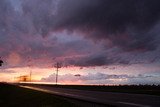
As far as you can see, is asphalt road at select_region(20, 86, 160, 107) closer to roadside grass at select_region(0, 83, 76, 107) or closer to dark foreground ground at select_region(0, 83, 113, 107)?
dark foreground ground at select_region(0, 83, 113, 107)

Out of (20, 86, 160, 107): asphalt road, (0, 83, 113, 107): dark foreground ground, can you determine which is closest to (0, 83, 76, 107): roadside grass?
(0, 83, 113, 107): dark foreground ground

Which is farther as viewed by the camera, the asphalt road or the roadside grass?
the roadside grass

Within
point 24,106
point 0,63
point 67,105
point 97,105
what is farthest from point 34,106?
point 0,63

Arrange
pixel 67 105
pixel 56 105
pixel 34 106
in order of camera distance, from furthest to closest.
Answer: pixel 34 106 → pixel 56 105 → pixel 67 105

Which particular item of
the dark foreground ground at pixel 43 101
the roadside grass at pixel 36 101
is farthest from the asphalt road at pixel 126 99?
the roadside grass at pixel 36 101

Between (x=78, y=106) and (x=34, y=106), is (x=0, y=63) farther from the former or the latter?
(x=78, y=106)

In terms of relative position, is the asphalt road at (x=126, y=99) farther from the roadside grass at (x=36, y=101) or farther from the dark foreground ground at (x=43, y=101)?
the roadside grass at (x=36, y=101)

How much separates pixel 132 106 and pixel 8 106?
23.8 m

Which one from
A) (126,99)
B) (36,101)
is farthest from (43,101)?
(126,99)

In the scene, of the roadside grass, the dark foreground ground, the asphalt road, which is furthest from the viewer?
the roadside grass

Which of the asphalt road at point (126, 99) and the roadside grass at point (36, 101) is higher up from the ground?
the asphalt road at point (126, 99)

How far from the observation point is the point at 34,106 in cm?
3325

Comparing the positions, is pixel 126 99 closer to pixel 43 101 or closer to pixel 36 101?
pixel 43 101

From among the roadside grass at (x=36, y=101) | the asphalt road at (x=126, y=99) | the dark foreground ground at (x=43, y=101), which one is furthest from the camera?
the roadside grass at (x=36, y=101)
